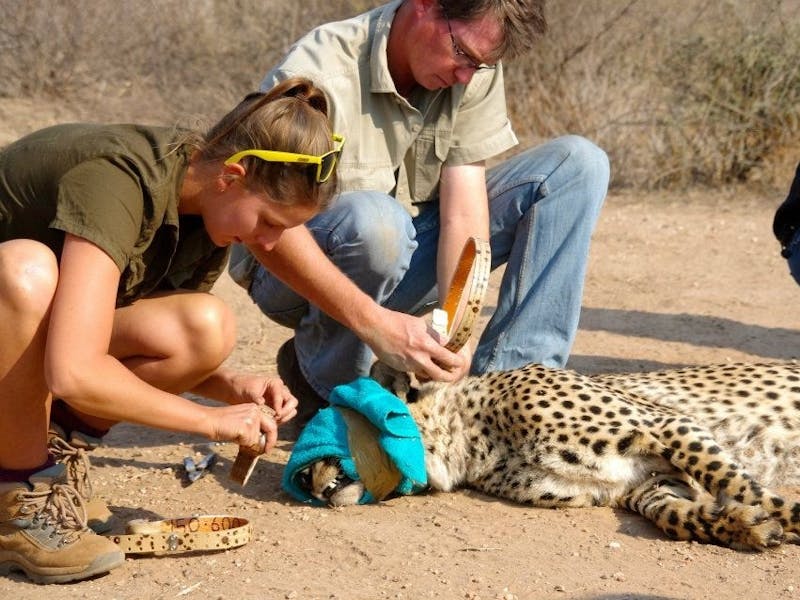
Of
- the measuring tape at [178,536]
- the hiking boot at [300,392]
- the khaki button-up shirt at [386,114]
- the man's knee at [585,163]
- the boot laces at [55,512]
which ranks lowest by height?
the hiking boot at [300,392]

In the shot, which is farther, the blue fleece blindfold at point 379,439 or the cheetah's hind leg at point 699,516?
the blue fleece blindfold at point 379,439

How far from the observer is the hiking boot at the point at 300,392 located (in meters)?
4.33

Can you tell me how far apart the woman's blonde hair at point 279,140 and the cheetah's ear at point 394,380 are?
107 centimetres

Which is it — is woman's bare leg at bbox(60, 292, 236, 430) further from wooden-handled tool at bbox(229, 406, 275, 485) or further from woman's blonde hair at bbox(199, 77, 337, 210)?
woman's blonde hair at bbox(199, 77, 337, 210)

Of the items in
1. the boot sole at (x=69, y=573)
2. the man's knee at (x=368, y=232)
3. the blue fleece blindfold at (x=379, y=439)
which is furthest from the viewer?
the man's knee at (x=368, y=232)

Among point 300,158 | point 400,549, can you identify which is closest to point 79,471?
point 400,549

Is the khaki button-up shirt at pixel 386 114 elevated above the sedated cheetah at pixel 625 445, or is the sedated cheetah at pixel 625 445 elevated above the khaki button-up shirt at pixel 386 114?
the khaki button-up shirt at pixel 386 114

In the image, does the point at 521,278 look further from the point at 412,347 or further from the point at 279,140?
the point at 279,140

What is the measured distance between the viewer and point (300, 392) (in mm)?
4348

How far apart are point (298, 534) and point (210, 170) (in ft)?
3.35

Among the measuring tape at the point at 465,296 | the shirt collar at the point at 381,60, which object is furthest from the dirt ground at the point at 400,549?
the shirt collar at the point at 381,60

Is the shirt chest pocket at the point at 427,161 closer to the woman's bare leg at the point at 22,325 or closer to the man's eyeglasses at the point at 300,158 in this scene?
the man's eyeglasses at the point at 300,158

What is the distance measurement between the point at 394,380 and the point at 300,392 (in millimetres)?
566

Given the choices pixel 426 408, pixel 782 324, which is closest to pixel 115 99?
pixel 782 324
